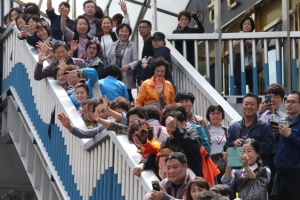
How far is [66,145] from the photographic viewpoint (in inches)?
444

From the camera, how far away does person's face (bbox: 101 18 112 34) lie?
13.9m

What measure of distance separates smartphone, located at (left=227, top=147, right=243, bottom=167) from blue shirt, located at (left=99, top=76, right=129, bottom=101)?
374 cm

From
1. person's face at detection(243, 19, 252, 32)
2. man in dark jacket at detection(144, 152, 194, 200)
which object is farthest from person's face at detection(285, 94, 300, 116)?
person's face at detection(243, 19, 252, 32)

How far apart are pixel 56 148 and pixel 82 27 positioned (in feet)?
8.18

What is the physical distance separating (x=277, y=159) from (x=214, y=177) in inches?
46.3

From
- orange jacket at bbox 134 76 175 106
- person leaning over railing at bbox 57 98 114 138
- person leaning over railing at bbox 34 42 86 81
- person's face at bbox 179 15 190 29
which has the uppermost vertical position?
person's face at bbox 179 15 190 29

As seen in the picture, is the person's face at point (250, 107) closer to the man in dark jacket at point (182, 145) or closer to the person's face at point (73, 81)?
the man in dark jacket at point (182, 145)

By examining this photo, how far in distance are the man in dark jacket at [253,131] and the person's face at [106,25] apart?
3898mm

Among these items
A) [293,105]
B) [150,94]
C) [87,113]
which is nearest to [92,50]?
[150,94]

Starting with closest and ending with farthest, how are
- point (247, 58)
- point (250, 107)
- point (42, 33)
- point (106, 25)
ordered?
point (250, 107) → point (42, 33) → point (106, 25) → point (247, 58)

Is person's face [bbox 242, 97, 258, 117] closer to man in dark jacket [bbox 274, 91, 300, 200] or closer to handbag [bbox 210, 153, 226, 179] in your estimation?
man in dark jacket [bbox 274, 91, 300, 200]

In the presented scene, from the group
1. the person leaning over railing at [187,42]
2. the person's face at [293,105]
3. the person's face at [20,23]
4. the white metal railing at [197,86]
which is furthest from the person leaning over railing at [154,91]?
the person's face at [20,23]

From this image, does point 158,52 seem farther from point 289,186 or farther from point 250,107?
point 289,186

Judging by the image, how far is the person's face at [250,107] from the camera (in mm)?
10367
